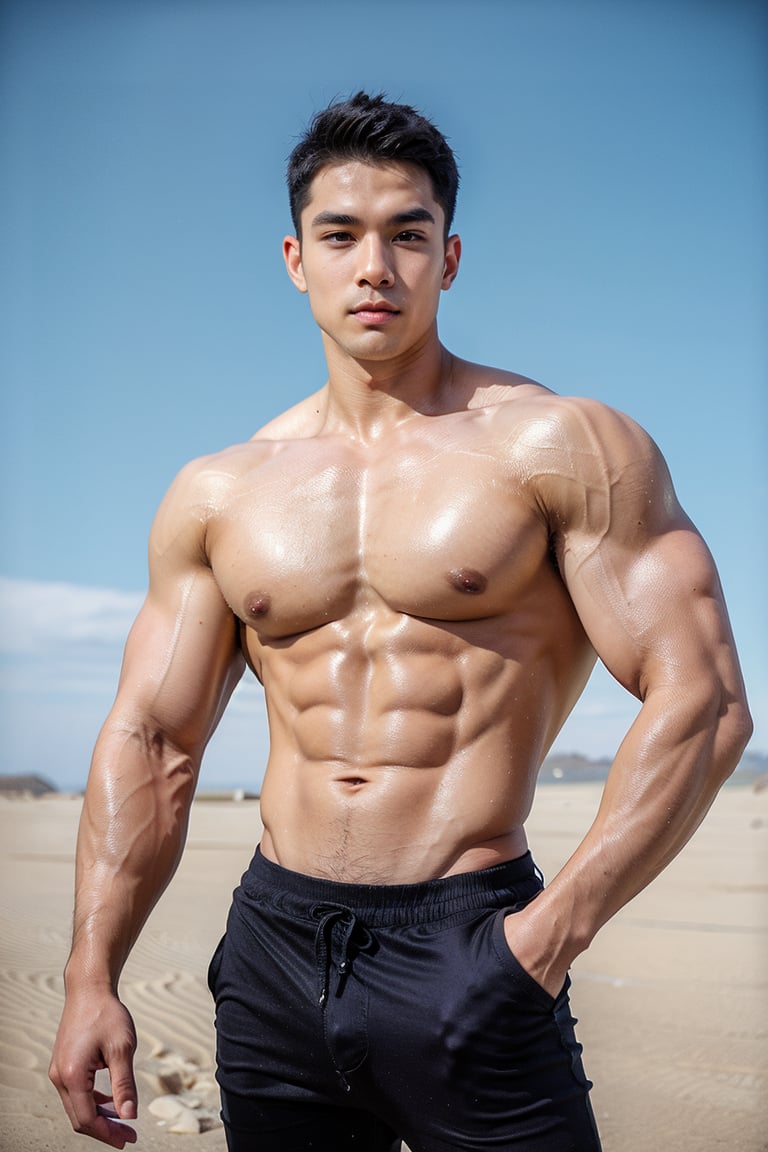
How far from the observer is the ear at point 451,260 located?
3.04 metres

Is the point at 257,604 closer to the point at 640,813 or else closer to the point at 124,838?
the point at 124,838

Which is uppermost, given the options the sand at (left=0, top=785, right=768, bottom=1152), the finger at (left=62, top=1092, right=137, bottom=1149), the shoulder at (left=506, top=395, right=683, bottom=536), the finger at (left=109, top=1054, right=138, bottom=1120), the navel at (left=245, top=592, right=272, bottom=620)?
the shoulder at (left=506, top=395, right=683, bottom=536)

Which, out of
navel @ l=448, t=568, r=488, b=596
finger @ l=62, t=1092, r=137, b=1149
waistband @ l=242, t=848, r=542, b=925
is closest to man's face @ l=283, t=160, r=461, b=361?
navel @ l=448, t=568, r=488, b=596

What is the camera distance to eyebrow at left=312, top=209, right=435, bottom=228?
2.85m

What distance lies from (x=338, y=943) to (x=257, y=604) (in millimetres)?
735

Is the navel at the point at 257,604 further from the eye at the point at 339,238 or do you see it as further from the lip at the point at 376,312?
the eye at the point at 339,238

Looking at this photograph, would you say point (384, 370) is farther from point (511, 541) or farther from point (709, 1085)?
point (709, 1085)

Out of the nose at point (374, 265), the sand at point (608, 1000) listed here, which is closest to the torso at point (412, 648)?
the nose at point (374, 265)

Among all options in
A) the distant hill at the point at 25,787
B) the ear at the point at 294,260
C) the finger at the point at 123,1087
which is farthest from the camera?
the distant hill at the point at 25,787

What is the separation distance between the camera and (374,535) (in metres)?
2.75

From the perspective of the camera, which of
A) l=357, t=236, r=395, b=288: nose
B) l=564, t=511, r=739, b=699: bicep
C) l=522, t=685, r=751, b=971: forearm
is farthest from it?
l=357, t=236, r=395, b=288: nose

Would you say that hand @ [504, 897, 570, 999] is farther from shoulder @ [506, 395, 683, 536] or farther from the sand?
the sand

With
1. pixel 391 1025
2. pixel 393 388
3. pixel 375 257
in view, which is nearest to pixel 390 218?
pixel 375 257

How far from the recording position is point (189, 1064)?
21.9 ft
